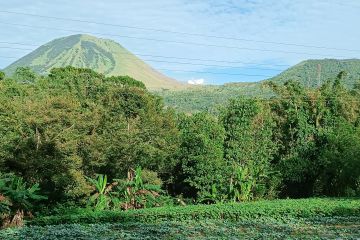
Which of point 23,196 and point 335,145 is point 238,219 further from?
point 335,145

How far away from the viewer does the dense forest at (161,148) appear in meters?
19.8

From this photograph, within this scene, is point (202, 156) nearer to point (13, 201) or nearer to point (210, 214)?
point (210, 214)

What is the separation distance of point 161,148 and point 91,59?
14079 centimetres

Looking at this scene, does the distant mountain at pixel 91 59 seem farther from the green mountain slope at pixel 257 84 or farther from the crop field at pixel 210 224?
the crop field at pixel 210 224

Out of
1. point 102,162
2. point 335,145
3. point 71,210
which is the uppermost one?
point 335,145

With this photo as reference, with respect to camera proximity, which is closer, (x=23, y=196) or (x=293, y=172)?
(x=23, y=196)

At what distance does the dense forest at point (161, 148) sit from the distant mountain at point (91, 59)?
354ft

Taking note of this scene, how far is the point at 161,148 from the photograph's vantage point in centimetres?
2291

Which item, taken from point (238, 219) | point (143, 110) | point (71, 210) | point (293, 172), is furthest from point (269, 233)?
point (293, 172)

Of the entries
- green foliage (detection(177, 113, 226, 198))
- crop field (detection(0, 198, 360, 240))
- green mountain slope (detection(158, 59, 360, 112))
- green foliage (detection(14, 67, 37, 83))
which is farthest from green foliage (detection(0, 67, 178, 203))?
green mountain slope (detection(158, 59, 360, 112))

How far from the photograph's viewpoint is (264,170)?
25859mm

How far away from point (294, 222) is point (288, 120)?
42.2ft

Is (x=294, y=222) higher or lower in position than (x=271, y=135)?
lower

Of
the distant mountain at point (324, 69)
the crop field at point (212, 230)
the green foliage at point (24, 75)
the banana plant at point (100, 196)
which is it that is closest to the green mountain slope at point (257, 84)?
the distant mountain at point (324, 69)
